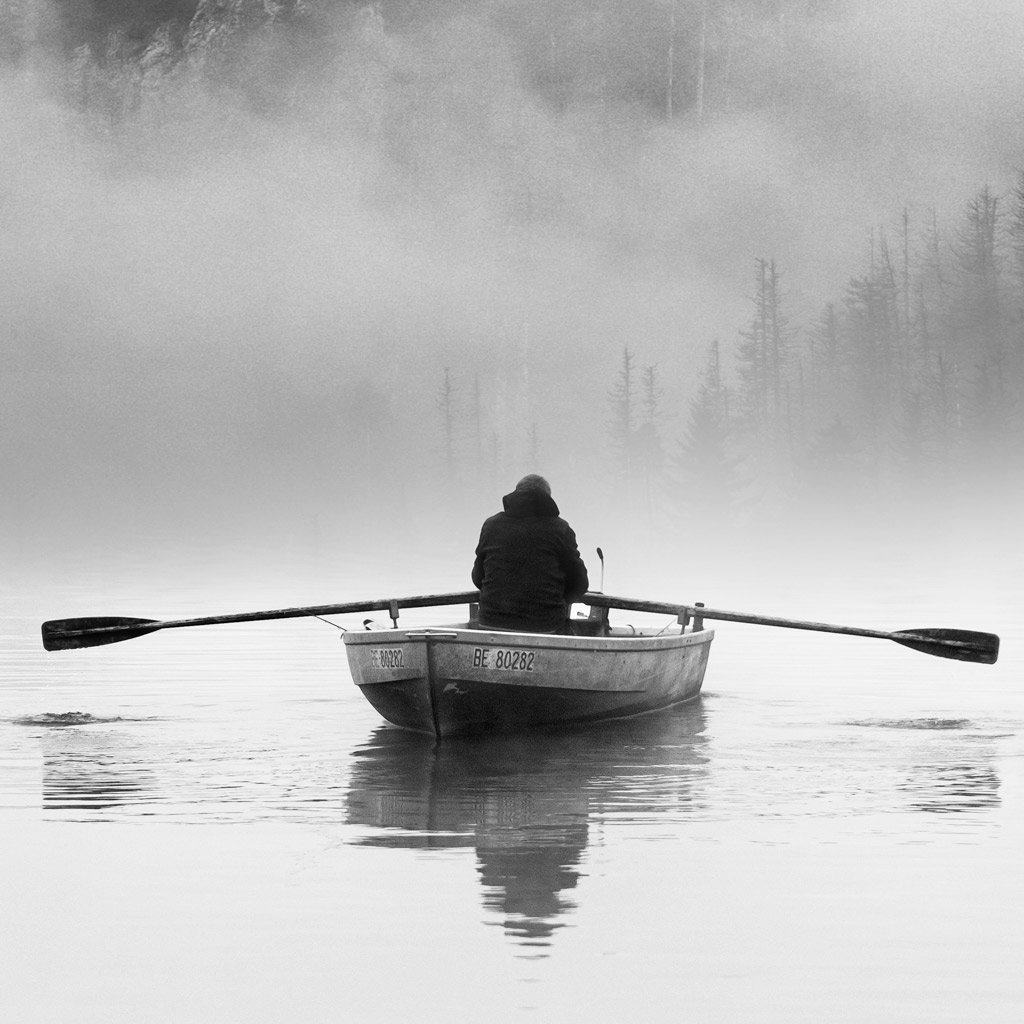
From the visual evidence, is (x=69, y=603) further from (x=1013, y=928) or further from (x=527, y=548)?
(x=1013, y=928)

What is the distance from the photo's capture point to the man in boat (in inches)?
620

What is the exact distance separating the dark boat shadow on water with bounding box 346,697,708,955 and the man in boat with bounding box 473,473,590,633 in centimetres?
103

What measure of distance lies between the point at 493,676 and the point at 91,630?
5327 mm

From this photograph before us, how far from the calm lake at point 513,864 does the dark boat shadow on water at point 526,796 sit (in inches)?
1.4

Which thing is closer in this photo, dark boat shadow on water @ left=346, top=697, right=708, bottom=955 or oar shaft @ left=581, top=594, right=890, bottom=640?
dark boat shadow on water @ left=346, top=697, right=708, bottom=955

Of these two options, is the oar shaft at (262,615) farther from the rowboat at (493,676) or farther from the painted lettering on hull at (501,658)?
the painted lettering on hull at (501,658)

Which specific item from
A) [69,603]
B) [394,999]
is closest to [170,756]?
[394,999]

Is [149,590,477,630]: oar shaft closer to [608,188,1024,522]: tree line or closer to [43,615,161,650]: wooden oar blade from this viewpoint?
[43,615,161,650]: wooden oar blade

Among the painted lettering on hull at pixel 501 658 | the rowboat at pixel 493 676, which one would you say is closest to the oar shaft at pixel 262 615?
the rowboat at pixel 493 676

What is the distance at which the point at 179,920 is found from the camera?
831 centimetres

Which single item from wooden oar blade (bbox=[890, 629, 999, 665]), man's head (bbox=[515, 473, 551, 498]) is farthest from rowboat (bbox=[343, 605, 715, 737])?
wooden oar blade (bbox=[890, 629, 999, 665])

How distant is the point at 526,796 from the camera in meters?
12.2

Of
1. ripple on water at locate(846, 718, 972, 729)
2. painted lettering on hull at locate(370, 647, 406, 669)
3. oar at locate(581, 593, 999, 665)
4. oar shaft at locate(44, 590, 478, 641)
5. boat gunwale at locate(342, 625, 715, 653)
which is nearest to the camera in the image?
boat gunwale at locate(342, 625, 715, 653)

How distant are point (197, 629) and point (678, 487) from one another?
3799 inches
